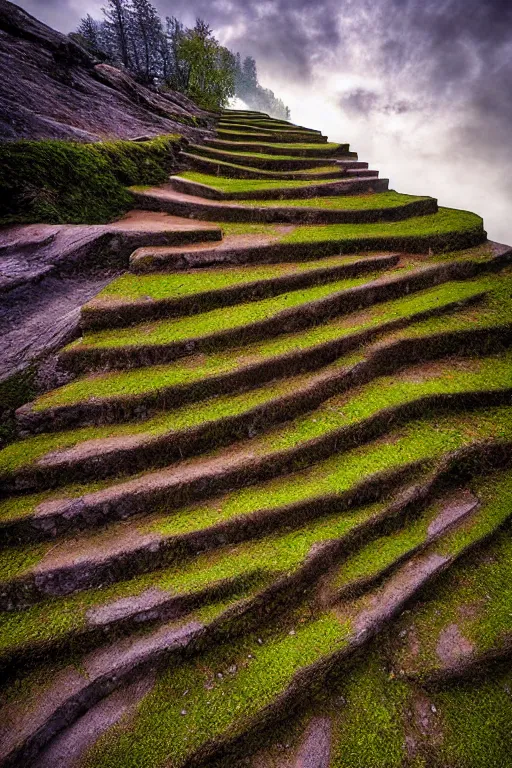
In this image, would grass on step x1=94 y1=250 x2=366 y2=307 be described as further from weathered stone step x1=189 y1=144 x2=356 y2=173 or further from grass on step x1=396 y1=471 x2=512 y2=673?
weathered stone step x1=189 y1=144 x2=356 y2=173

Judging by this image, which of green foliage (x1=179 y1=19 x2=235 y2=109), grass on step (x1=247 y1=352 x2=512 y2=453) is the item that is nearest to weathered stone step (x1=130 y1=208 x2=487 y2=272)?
grass on step (x1=247 y1=352 x2=512 y2=453)

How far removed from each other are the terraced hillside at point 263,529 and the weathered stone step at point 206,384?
0.10 feet

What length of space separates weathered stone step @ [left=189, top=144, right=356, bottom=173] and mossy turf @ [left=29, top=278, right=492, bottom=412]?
7392mm

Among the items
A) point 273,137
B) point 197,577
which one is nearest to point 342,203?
point 273,137

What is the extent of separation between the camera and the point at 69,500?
3783 millimetres

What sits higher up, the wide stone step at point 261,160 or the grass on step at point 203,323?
the wide stone step at point 261,160

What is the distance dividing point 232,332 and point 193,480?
2.19 metres

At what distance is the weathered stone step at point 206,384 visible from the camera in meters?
4.32

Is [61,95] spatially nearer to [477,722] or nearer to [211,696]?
[211,696]

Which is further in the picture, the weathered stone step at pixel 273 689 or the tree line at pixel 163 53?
the tree line at pixel 163 53

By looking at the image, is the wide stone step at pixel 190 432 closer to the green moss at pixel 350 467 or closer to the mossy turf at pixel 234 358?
the mossy turf at pixel 234 358

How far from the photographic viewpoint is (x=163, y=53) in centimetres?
2850

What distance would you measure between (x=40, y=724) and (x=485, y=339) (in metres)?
6.84

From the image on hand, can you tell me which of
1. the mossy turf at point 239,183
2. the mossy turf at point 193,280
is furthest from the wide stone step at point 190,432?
the mossy turf at point 239,183
